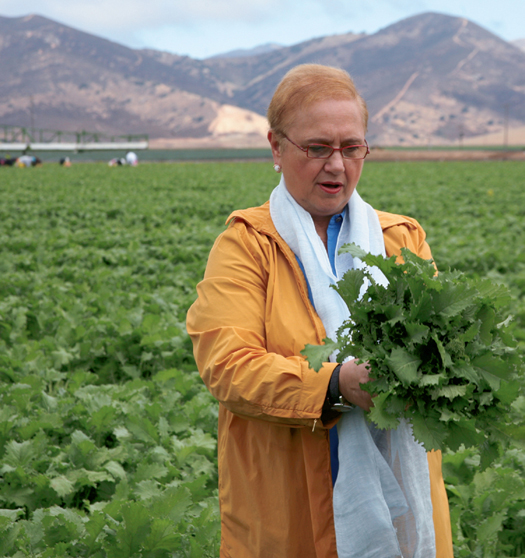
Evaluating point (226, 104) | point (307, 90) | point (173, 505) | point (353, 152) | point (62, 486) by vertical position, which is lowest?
point (62, 486)

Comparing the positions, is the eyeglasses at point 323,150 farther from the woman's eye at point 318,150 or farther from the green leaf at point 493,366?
the green leaf at point 493,366

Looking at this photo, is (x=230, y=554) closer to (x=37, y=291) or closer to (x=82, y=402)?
(x=82, y=402)

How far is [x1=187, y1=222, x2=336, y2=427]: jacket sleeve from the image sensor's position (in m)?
1.48

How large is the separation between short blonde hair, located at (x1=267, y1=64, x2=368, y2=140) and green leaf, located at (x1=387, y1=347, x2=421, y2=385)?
0.76m

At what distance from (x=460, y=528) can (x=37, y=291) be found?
5.03m

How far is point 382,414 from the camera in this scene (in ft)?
4.55

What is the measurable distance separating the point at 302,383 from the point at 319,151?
0.69 m

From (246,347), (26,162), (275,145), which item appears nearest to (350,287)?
(246,347)

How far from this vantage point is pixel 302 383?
148 cm

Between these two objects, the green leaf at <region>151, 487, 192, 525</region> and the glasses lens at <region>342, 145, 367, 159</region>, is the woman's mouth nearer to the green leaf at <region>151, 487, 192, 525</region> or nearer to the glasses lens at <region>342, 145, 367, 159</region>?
the glasses lens at <region>342, 145, 367, 159</region>

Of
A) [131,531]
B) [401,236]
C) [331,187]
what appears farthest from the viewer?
[131,531]

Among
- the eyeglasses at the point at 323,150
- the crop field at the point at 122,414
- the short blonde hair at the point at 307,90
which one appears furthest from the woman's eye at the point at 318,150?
the crop field at the point at 122,414

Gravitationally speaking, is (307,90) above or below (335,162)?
above

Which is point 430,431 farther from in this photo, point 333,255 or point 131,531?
point 131,531
